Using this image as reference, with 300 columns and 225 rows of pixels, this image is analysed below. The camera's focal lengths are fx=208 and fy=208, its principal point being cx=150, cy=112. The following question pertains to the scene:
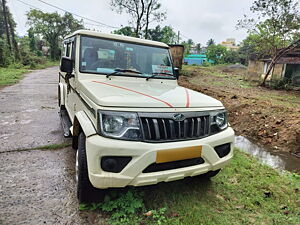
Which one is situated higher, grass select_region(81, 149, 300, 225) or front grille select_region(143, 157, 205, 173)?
front grille select_region(143, 157, 205, 173)

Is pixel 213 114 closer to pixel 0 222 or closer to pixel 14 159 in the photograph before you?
pixel 0 222

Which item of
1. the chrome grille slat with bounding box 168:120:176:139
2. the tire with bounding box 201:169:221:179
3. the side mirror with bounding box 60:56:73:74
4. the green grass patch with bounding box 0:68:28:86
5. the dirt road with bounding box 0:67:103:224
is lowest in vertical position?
the dirt road with bounding box 0:67:103:224

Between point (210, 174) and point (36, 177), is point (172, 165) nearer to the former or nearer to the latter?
point (210, 174)

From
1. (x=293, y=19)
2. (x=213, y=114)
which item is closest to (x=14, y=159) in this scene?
(x=213, y=114)

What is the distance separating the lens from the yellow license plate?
185 centimetres

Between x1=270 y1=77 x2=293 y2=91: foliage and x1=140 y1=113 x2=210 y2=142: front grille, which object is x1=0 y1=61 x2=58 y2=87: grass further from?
x1=270 y1=77 x2=293 y2=91: foliage

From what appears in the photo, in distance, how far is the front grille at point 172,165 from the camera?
1.90 meters

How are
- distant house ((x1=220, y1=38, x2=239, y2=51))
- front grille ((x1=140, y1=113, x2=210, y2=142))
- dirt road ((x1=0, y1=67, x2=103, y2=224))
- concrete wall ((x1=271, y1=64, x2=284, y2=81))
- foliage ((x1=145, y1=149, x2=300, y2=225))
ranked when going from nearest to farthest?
front grille ((x1=140, y1=113, x2=210, y2=142)) < dirt road ((x1=0, y1=67, x2=103, y2=224)) < foliage ((x1=145, y1=149, x2=300, y2=225)) < concrete wall ((x1=271, y1=64, x2=284, y2=81)) < distant house ((x1=220, y1=38, x2=239, y2=51))

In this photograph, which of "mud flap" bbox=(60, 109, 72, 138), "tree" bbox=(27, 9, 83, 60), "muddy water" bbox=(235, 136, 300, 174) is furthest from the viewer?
"tree" bbox=(27, 9, 83, 60)

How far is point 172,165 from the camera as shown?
2.00 metres

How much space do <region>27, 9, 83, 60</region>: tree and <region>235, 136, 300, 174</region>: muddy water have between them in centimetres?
3666

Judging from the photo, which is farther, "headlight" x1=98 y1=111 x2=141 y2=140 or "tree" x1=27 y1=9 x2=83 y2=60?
"tree" x1=27 y1=9 x2=83 y2=60

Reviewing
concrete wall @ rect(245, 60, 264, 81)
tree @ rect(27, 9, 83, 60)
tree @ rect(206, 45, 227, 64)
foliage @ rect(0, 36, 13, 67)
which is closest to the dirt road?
foliage @ rect(0, 36, 13, 67)

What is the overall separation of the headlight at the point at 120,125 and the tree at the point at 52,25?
3789cm
